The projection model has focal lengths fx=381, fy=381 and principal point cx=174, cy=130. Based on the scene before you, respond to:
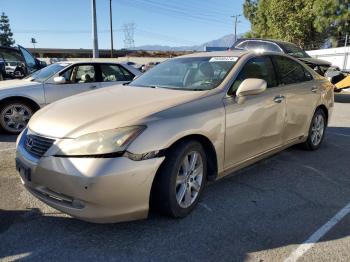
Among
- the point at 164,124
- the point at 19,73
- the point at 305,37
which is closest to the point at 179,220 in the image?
the point at 164,124

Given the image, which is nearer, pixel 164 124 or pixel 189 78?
pixel 164 124

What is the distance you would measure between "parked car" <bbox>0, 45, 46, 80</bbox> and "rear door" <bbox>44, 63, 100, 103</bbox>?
4188 millimetres

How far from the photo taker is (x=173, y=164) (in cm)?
322

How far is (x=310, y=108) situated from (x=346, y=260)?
289 centimetres

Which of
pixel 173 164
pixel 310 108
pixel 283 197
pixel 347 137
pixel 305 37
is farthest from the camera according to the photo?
pixel 305 37

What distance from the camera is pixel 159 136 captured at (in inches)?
123

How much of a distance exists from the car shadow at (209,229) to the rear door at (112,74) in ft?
14.1

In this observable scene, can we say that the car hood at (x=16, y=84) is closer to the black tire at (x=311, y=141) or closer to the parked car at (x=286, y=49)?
the black tire at (x=311, y=141)

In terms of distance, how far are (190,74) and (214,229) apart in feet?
6.11

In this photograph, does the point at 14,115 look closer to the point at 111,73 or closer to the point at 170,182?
the point at 111,73

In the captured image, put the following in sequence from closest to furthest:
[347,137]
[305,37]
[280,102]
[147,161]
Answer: [147,161], [280,102], [347,137], [305,37]

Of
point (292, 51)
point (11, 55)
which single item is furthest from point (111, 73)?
point (292, 51)

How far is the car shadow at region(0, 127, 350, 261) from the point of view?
117 inches

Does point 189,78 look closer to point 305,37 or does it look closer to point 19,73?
point 19,73
